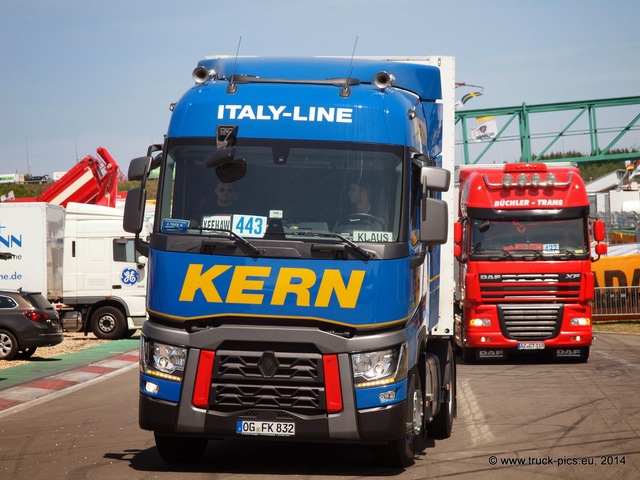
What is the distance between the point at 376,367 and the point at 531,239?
12.5m

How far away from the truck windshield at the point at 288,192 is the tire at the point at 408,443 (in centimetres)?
143

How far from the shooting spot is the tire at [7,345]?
22.3m

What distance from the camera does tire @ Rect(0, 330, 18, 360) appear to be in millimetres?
22312

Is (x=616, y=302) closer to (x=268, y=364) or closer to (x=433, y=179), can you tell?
(x=433, y=179)

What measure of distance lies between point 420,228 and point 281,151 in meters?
1.39

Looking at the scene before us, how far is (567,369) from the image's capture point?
20.3m

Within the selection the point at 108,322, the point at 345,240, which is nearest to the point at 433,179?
the point at 345,240

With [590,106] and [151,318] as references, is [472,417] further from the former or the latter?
[590,106]

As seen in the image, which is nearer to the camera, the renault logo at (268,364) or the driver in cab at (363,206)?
the renault logo at (268,364)

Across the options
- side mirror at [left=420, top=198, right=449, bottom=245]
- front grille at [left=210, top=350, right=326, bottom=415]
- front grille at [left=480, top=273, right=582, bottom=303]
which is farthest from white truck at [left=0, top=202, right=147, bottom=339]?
front grille at [left=210, top=350, right=326, bottom=415]

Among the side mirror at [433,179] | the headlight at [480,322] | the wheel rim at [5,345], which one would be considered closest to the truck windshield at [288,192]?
the side mirror at [433,179]

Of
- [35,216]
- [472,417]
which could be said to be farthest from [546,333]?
[35,216]

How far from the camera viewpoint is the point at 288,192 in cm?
911

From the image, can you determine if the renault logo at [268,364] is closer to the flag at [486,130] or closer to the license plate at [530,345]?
the license plate at [530,345]
